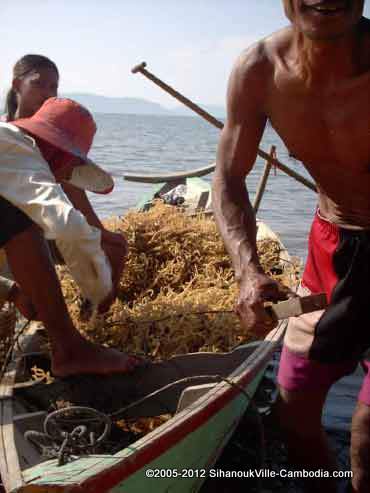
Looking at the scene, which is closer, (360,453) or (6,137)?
(360,453)

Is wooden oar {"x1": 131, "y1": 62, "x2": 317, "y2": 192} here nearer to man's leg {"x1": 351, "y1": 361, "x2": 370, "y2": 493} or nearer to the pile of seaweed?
the pile of seaweed

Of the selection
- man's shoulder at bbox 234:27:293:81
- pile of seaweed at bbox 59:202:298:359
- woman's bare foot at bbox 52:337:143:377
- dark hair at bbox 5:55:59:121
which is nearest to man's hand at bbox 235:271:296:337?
man's shoulder at bbox 234:27:293:81

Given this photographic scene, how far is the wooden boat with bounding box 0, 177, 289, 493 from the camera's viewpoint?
2288mm

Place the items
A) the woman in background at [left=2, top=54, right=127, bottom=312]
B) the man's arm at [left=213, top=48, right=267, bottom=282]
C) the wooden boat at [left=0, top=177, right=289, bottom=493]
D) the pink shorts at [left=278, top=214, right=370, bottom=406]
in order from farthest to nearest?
the woman in background at [left=2, top=54, right=127, bottom=312], the man's arm at [left=213, top=48, right=267, bottom=282], the pink shorts at [left=278, top=214, right=370, bottom=406], the wooden boat at [left=0, top=177, right=289, bottom=493]

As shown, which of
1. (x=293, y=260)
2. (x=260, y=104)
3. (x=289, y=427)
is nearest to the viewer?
(x=260, y=104)

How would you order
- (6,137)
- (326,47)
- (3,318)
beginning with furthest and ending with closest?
(3,318) → (6,137) → (326,47)

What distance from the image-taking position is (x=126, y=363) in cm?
335

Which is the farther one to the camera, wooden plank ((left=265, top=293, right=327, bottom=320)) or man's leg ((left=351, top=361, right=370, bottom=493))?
man's leg ((left=351, top=361, right=370, bottom=493))

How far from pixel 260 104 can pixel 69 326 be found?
1564 mm

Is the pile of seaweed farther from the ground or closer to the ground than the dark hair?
closer to the ground

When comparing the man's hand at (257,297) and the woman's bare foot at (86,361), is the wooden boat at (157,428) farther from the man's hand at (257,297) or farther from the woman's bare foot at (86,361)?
the man's hand at (257,297)

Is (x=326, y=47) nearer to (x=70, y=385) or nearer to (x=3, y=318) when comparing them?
(x=70, y=385)

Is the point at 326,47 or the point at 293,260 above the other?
the point at 326,47

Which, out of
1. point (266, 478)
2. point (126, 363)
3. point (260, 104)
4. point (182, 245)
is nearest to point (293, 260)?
point (182, 245)
